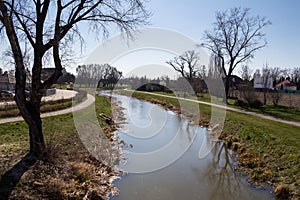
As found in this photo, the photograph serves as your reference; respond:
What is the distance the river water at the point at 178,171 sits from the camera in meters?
7.24

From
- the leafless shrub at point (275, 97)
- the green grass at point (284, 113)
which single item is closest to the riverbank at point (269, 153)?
the green grass at point (284, 113)

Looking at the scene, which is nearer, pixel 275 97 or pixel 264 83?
pixel 275 97

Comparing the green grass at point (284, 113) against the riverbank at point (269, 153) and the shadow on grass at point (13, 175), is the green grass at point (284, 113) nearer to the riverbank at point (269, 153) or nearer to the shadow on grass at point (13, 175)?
the riverbank at point (269, 153)

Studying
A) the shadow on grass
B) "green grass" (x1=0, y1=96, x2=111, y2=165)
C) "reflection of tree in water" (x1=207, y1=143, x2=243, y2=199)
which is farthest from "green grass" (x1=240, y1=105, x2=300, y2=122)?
the shadow on grass

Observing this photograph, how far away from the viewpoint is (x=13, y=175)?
5977 mm

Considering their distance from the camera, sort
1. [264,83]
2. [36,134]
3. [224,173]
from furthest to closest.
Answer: [264,83], [224,173], [36,134]

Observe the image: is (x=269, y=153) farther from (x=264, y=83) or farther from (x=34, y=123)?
(x=264, y=83)

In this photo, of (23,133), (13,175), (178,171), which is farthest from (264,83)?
(13,175)

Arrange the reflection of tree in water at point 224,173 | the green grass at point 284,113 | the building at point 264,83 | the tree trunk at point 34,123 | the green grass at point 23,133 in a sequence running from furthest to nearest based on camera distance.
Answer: the building at point 264,83 → the green grass at point 284,113 → the green grass at point 23,133 → the reflection of tree in water at point 224,173 → the tree trunk at point 34,123

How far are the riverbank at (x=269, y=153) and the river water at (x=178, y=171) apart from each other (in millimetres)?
497

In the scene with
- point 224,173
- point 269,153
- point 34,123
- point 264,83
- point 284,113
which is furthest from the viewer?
point 264,83

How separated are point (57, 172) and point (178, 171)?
4266 millimetres

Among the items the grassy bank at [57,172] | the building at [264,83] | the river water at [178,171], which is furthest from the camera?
the building at [264,83]

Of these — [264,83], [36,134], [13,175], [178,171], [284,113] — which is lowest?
[178,171]
